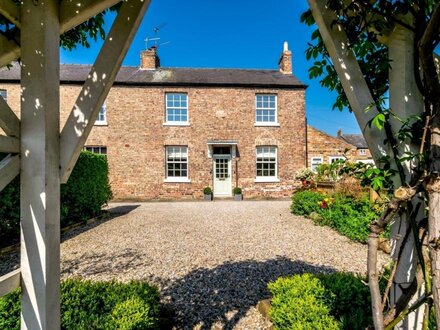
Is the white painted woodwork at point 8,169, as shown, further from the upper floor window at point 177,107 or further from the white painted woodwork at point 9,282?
the upper floor window at point 177,107

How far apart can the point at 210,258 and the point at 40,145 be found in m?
4.01

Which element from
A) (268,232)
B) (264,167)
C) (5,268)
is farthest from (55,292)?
(264,167)

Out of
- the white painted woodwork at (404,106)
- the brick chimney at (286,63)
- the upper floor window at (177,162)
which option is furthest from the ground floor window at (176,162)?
the white painted woodwork at (404,106)

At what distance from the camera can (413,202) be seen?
3.96 feet

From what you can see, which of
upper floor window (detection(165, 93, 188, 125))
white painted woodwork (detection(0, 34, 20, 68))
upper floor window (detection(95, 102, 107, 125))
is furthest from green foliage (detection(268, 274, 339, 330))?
upper floor window (detection(95, 102, 107, 125))

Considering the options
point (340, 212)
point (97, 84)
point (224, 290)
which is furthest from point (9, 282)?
point (340, 212)

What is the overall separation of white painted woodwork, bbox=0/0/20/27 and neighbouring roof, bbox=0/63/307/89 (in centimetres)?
1393

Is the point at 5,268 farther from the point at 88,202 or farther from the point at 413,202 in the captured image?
the point at 413,202

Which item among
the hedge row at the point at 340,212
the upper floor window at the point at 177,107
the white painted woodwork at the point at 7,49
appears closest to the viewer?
the white painted woodwork at the point at 7,49

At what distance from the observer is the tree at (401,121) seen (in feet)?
3.39

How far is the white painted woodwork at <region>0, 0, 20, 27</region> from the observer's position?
1.32m

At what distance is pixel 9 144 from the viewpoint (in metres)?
1.31

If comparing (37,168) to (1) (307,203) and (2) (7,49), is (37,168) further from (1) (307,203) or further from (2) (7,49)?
(1) (307,203)

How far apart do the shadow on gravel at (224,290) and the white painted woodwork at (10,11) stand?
2.98 m
